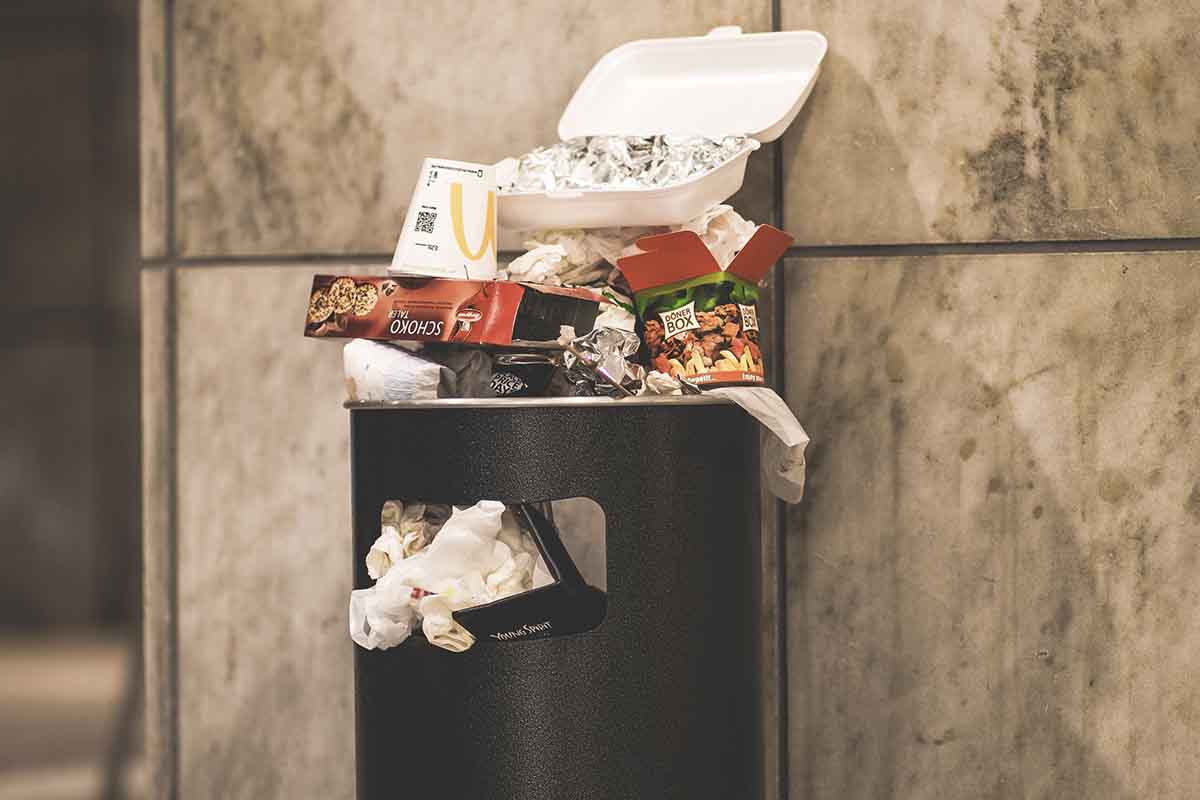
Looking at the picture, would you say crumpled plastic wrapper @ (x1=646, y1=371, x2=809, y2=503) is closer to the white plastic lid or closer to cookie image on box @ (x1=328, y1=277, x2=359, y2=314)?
cookie image on box @ (x1=328, y1=277, x2=359, y2=314)

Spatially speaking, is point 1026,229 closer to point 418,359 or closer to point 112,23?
point 418,359

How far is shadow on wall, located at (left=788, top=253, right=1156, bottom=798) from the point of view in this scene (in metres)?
1.40

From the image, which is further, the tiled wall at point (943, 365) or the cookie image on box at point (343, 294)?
the tiled wall at point (943, 365)

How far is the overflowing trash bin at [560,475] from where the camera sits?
1000 mm

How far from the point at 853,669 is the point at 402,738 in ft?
2.33

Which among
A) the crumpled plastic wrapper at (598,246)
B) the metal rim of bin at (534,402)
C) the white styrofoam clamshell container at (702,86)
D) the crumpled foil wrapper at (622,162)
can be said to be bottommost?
the metal rim of bin at (534,402)

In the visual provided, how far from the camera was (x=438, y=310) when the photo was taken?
A: 3.48 ft

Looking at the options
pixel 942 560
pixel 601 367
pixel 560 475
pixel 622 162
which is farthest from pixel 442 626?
pixel 942 560

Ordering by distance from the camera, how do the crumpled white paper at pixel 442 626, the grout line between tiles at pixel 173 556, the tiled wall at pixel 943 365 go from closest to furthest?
the crumpled white paper at pixel 442 626 → the tiled wall at pixel 943 365 → the grout line between tiles at pixel 173 556

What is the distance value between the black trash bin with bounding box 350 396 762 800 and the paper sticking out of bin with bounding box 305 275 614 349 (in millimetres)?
83

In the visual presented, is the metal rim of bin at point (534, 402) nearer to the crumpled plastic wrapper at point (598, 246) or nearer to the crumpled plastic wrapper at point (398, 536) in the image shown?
the crumpled plastic wrapper at point (398, 536)

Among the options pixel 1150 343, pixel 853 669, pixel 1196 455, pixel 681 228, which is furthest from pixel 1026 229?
pixel 853 669

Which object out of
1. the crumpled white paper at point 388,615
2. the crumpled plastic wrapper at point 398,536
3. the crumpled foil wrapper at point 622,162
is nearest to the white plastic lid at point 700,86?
the crumpled foil wrapper at point 622,162

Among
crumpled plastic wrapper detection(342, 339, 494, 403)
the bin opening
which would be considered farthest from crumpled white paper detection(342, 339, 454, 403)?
the bin opening
